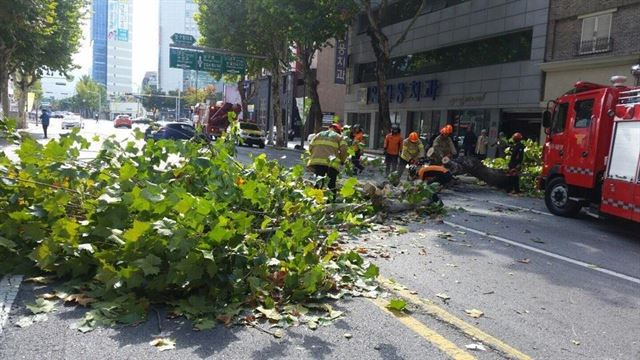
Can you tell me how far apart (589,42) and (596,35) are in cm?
36

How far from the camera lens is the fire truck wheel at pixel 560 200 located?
413 inches

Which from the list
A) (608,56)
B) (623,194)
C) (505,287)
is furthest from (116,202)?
(608,56)

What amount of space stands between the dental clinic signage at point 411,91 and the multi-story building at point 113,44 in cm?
14622

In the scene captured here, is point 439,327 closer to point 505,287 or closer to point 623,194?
point 505,287

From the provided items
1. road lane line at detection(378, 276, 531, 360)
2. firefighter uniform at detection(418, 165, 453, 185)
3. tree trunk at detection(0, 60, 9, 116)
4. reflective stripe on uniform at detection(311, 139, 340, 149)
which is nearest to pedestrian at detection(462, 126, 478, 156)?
firefighter uniform at detection(418, 165, 453, 185)

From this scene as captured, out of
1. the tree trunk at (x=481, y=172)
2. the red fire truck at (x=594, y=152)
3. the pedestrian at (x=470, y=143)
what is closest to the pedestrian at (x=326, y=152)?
the red fire truck at (x=594, y=152)

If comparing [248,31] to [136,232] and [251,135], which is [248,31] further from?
[136,232]

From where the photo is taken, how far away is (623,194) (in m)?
8.59

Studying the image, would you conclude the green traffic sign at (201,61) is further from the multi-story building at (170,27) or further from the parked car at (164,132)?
the multi-story building at (170,27)

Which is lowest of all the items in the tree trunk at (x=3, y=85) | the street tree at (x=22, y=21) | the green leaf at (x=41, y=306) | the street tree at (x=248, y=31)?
the green leaf at (x=41, y=306)

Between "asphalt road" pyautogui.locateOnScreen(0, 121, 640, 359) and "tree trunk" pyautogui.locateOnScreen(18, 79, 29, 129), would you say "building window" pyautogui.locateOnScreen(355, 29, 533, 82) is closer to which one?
"asphalt road" pyautogui.locateOnScreen(0, 121, 640, 359)

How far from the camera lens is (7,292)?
4.49 m

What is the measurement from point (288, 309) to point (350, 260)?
1113mm

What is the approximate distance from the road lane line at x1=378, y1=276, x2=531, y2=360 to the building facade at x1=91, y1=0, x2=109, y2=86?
601 ft
